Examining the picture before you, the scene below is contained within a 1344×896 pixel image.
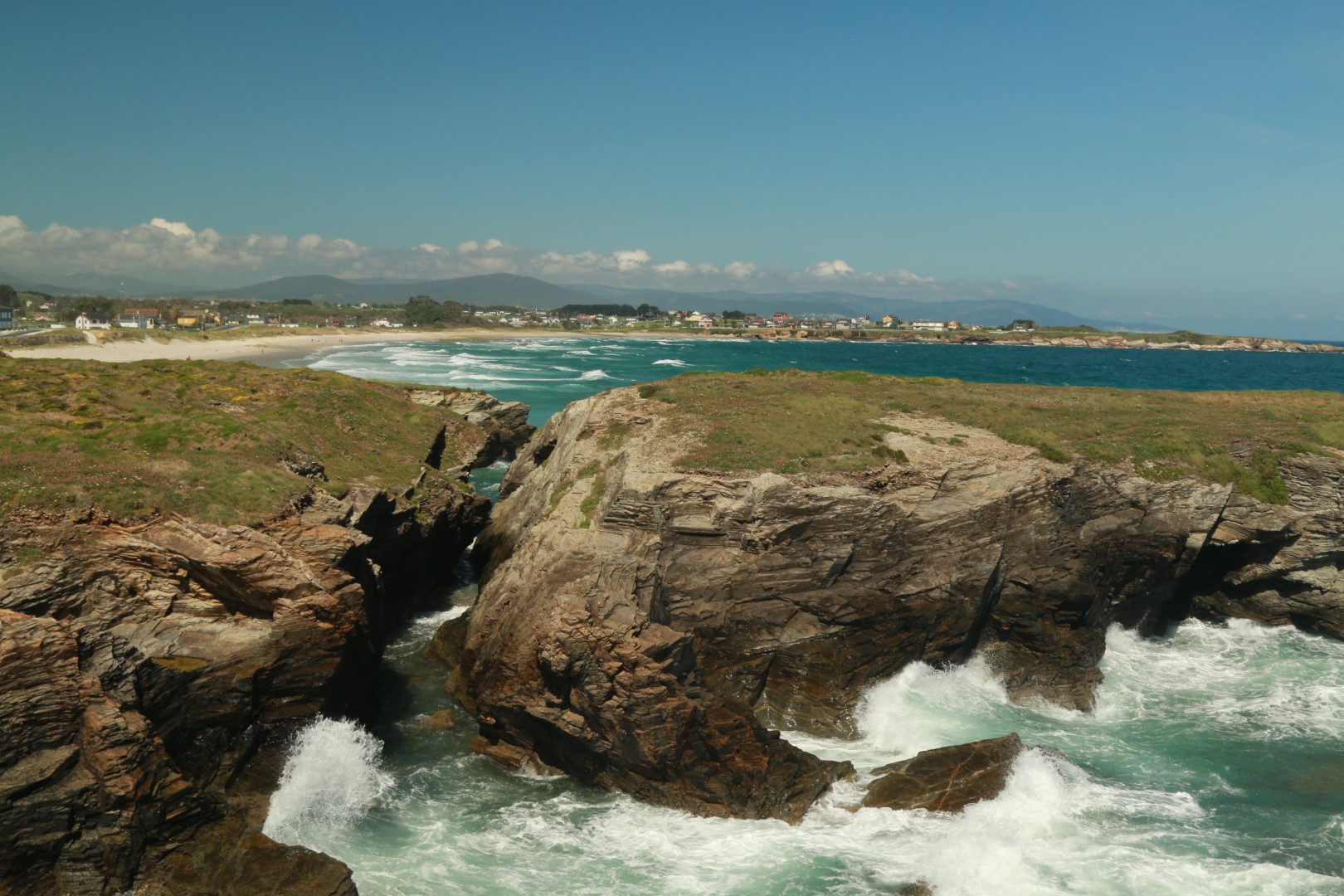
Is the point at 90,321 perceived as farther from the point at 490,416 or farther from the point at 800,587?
the point at 800,587

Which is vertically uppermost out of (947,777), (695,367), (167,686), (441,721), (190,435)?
(695,367)

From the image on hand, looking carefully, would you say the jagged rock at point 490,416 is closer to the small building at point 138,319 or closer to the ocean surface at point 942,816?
the ocean surface at point 942,816

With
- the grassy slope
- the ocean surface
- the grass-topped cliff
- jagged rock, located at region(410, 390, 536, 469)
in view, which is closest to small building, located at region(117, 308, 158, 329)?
jagged rock, located at region(410, 390, 536, 469)

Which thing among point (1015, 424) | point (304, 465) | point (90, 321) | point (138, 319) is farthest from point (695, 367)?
point (138, 319)

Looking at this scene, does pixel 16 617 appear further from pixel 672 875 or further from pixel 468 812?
pixel 672 875

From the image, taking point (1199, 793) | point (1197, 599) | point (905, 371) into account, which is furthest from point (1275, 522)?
point (905, 371)

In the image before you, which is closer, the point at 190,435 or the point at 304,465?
the point at 190,435
